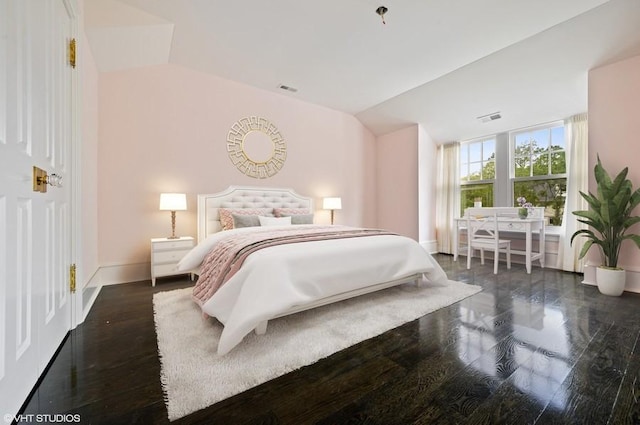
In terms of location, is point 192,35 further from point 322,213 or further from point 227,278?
point 322,213

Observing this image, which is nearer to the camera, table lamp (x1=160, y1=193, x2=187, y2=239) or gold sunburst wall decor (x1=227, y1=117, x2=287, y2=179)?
Result: table lamp (x1=160, y1=193, x2=187, y2=239)

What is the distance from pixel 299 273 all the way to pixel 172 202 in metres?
2.19

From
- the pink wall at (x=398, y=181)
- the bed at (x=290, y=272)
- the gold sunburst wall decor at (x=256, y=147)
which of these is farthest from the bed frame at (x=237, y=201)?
the pink wall at (x=398, y=181)

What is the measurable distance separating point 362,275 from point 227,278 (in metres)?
1.09

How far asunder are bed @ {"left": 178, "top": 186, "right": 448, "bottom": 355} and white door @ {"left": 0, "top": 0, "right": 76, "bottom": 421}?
80 centimetres

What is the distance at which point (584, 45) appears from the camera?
2756 millimetres

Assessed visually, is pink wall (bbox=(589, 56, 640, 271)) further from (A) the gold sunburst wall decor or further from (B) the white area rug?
(A) the gold sunburst wall decor

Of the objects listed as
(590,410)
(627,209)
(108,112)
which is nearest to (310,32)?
(108,112)

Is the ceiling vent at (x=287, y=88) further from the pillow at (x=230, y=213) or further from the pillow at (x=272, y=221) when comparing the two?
the pillow at (x=272, y=221)

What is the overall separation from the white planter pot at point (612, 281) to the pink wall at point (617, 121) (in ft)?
1.07

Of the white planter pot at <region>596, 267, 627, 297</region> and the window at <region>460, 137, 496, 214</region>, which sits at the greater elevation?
the window at <region>460, 137, 496, 214</region>

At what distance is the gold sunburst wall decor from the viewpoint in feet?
13.2

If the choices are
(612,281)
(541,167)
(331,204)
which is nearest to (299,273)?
(331,204)

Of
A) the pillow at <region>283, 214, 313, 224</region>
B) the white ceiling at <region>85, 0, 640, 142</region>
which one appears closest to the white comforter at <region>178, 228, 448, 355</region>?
the pillow at <region>283, 214, 313, 224</region>
